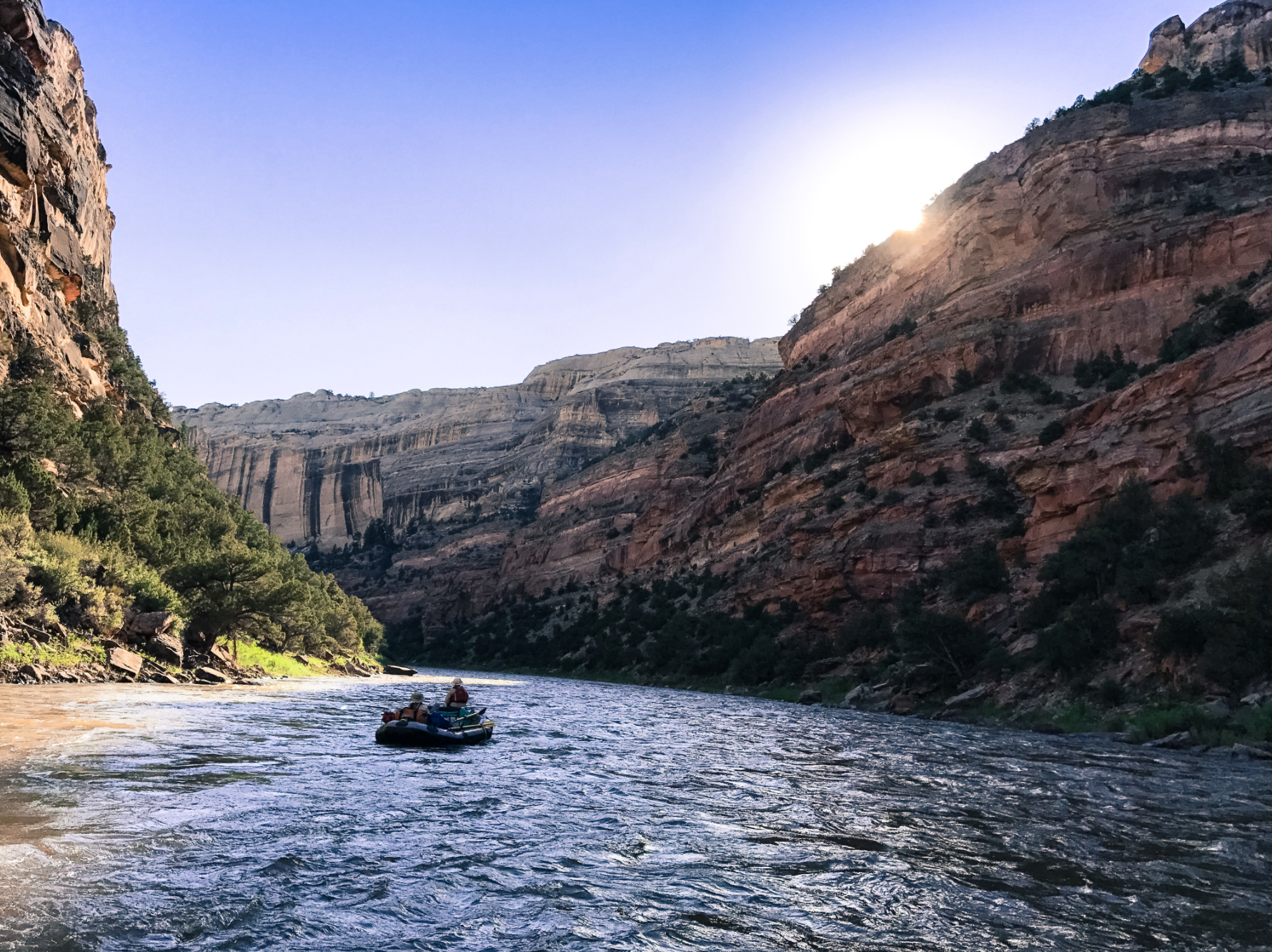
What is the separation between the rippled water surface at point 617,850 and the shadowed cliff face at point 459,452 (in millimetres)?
131338

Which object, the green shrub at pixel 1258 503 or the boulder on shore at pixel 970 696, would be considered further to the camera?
the boulder on shore at pixel 970 696

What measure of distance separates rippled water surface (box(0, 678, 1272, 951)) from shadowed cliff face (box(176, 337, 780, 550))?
5171 inches

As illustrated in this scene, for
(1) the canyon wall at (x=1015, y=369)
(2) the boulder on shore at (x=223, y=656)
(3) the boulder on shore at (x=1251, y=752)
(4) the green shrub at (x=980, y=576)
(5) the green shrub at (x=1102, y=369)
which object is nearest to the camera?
Result: (3) the boulder on shore at (x=1251, y=752)

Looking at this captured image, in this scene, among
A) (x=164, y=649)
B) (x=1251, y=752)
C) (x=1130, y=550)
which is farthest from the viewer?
(x=164, y=649)

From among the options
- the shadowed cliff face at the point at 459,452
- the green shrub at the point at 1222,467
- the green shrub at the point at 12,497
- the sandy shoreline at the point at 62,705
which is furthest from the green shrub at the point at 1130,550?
the shadowed cliff face at the point at 459,452

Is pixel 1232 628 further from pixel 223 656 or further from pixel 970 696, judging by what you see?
pixel 223 656

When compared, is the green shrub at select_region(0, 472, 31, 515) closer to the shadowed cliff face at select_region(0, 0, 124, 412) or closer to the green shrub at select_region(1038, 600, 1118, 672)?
the shadowed cliff face at select_region(0, 0, 124, 412)

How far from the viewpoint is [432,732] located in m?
19.4

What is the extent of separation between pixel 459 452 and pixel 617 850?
567 ft

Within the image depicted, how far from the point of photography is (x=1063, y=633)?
28.8 meters

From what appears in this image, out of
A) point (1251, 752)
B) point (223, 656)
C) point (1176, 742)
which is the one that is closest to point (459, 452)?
point (223, 656)

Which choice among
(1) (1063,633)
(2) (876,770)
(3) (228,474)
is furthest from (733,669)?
(3) (228,474)

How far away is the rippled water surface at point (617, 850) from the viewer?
7.29 meters

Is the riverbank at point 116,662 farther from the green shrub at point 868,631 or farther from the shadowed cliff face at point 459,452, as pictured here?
the shadowed cliff face at point 459,452
